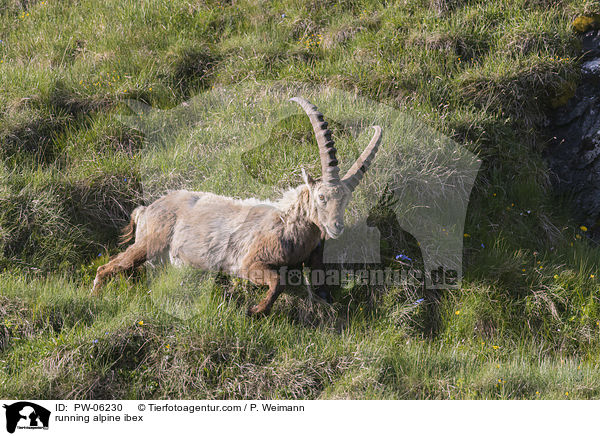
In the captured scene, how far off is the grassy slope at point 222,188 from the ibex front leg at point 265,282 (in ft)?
0.47

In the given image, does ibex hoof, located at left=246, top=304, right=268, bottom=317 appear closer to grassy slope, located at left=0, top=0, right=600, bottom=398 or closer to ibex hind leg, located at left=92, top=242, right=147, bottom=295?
grassy slope, located at left=0, top=0, right=600, bottom=398

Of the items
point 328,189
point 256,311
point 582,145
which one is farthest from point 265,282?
point 582,145

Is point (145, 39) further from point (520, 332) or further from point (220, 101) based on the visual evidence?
point (520, 332)

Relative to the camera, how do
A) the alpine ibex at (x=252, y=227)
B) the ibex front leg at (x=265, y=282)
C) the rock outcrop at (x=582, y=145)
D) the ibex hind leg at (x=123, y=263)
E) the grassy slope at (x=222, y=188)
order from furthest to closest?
the rock outcrop at (x=582, y=145), the ibex hind leg at (x=123, y=263), the ibex front leg at (x=265, y=282), the alpine ibex at (x=252, y=227), the grassy slope at (x=222, y=188)

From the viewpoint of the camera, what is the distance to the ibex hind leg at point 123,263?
20.6 ft

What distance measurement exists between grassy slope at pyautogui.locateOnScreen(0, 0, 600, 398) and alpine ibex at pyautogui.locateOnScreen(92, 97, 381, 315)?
295mm

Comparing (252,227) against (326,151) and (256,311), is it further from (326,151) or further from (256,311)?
(326,151)

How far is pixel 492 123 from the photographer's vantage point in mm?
7773

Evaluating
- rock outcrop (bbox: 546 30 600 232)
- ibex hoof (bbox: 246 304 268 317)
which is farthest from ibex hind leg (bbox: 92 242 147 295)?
rock outcrop (bbox: 546 30 600 232)

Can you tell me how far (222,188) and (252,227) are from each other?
40.8 inches

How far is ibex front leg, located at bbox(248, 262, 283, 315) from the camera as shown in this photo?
5668 mm

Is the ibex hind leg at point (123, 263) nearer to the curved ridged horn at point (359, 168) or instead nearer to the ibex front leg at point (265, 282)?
the ibex front leg at point (265, 282)

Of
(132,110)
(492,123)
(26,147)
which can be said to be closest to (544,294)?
(492,123)

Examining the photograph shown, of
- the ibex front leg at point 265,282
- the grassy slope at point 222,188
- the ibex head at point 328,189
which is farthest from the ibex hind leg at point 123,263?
the ibex head at point 328,189
